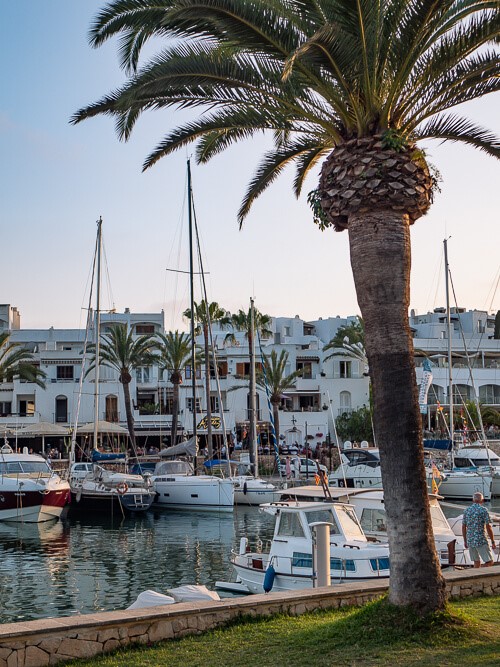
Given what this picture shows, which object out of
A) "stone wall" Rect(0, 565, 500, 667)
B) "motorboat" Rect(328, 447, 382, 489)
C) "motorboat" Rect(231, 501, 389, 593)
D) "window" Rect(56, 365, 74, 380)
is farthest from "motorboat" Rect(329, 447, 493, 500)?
"stone wall" Rect(0, 565, 500, 667)

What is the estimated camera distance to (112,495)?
4241 centimetres

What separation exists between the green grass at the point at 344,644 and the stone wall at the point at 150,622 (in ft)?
0.57

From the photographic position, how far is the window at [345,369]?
7894cm

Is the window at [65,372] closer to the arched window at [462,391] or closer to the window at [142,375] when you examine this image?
the window at [142,375]

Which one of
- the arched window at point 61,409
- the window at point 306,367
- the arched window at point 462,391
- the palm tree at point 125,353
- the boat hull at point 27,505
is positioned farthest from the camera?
the window at point 306,367

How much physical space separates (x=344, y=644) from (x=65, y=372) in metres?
70.0

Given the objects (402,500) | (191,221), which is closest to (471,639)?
(402,500)

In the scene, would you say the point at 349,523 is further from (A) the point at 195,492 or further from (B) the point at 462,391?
(B) the point at 462,391

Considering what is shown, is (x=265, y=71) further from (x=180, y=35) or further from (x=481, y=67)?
(x=481, y=67)

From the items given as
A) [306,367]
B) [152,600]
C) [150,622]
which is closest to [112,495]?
[152,600]

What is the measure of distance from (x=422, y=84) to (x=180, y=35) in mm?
3550

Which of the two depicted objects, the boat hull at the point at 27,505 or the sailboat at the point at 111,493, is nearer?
the boat hull at the point at 27,505

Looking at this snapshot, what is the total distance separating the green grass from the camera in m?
9.62

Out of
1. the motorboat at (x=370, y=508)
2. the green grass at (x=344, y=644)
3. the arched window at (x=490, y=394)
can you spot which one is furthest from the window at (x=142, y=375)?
the green grass at (x=344, y=644)
